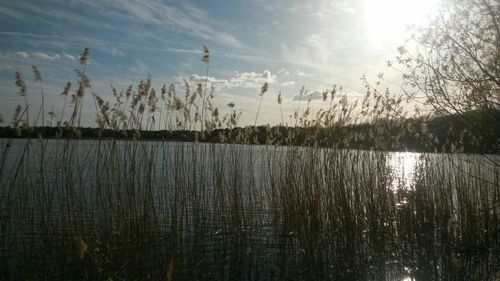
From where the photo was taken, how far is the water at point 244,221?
4676 mm

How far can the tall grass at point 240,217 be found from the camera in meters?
4.66

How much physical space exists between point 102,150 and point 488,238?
19.0 feet

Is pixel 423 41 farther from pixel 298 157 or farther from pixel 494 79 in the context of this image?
pixel 298 157

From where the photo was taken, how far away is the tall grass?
183 inches

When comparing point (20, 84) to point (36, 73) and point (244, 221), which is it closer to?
point (36, 73)

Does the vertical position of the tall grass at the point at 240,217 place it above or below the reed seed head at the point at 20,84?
below

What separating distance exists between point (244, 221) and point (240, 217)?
0.31 ft

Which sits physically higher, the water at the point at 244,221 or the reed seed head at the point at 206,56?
the reed seed head at the point at 206,56

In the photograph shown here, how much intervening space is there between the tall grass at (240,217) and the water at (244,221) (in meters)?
0.02

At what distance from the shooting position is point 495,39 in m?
5.23

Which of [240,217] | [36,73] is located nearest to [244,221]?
[240,217]

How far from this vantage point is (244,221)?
5.97 m

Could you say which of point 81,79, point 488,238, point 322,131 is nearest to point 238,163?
point 322,131

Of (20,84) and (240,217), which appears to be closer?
(20,84)
